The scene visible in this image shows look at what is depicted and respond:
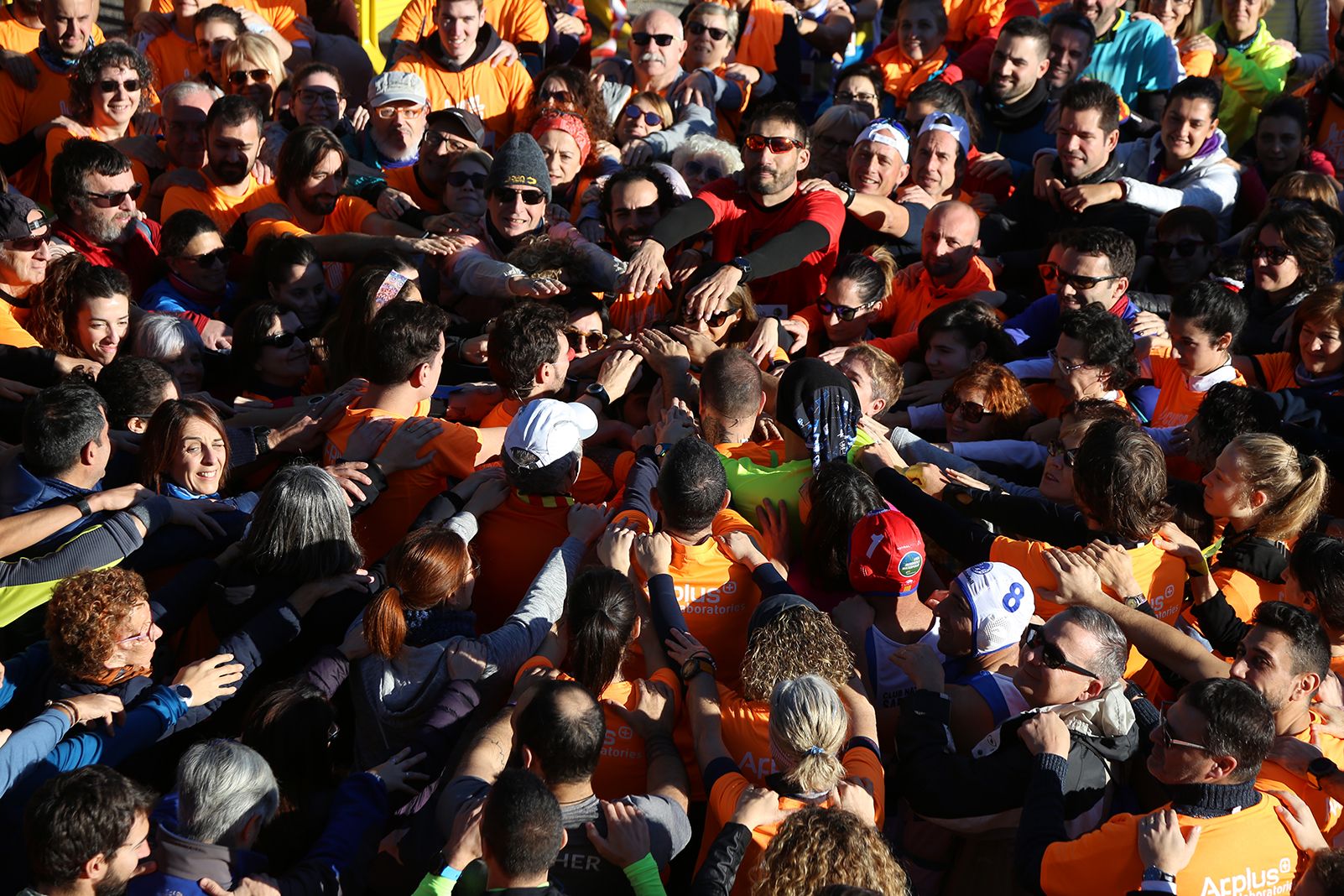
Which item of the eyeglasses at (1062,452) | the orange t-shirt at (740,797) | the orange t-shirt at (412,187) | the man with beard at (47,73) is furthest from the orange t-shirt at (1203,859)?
the man with beard at (47,73)

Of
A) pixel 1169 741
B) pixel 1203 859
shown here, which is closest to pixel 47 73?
pixel 1169 741

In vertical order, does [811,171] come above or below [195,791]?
below

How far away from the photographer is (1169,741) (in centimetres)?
353

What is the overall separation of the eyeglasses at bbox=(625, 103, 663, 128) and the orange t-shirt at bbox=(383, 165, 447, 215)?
1450mm

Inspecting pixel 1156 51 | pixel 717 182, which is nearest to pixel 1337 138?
pixel 1156 51

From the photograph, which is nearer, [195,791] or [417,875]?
[195,791]

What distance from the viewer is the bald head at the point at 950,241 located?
6777 millimetres

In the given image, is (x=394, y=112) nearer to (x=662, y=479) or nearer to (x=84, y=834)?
(x=662, y=479)

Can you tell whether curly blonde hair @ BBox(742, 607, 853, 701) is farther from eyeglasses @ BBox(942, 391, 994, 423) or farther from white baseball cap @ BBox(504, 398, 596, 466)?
eyeglasses @ BBox(942, 391, 994, 423)

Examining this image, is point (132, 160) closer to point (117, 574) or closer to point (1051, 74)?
point (117, 574)

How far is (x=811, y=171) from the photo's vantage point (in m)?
8.08

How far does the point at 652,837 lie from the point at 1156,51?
721 cm

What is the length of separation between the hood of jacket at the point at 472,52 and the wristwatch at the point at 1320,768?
6.86 meters

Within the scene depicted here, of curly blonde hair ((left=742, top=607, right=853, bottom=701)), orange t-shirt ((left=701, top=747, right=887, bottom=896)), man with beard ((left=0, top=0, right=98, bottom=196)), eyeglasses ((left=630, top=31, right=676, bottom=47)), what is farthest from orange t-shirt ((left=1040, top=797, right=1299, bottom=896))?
man with beard ((left=0, top=0, right=98, bottom=196))
